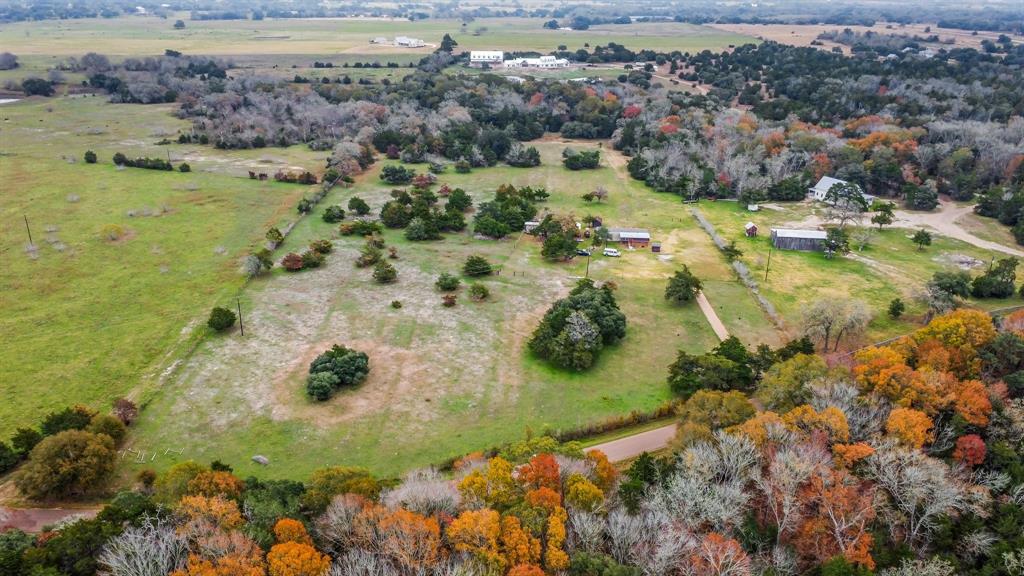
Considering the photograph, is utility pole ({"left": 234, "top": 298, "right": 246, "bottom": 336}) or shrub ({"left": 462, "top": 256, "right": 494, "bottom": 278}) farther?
shrub ({"left": 462, "top": 256, "right": 494, "bottom": 278})

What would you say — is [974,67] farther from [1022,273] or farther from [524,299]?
[524,299]

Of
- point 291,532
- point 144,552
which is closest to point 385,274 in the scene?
point 291,532

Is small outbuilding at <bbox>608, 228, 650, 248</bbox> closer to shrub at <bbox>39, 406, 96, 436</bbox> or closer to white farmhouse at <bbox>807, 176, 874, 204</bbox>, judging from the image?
white farmhouse at <bbox>807, 176, 874, 204</bbox>

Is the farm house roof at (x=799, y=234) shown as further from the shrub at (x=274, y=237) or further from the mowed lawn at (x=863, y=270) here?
the shrub at (x=274, y=237)

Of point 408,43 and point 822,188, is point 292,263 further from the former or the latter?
point 408,43

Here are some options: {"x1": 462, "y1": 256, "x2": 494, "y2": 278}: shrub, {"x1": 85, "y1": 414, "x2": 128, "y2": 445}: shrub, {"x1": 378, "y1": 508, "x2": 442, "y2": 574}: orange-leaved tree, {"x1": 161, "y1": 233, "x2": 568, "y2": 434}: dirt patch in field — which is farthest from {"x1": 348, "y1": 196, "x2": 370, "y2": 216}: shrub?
{"x1": 378, "y1": 508, "x2": 442, "y2": 574}: orange-leaved tree
